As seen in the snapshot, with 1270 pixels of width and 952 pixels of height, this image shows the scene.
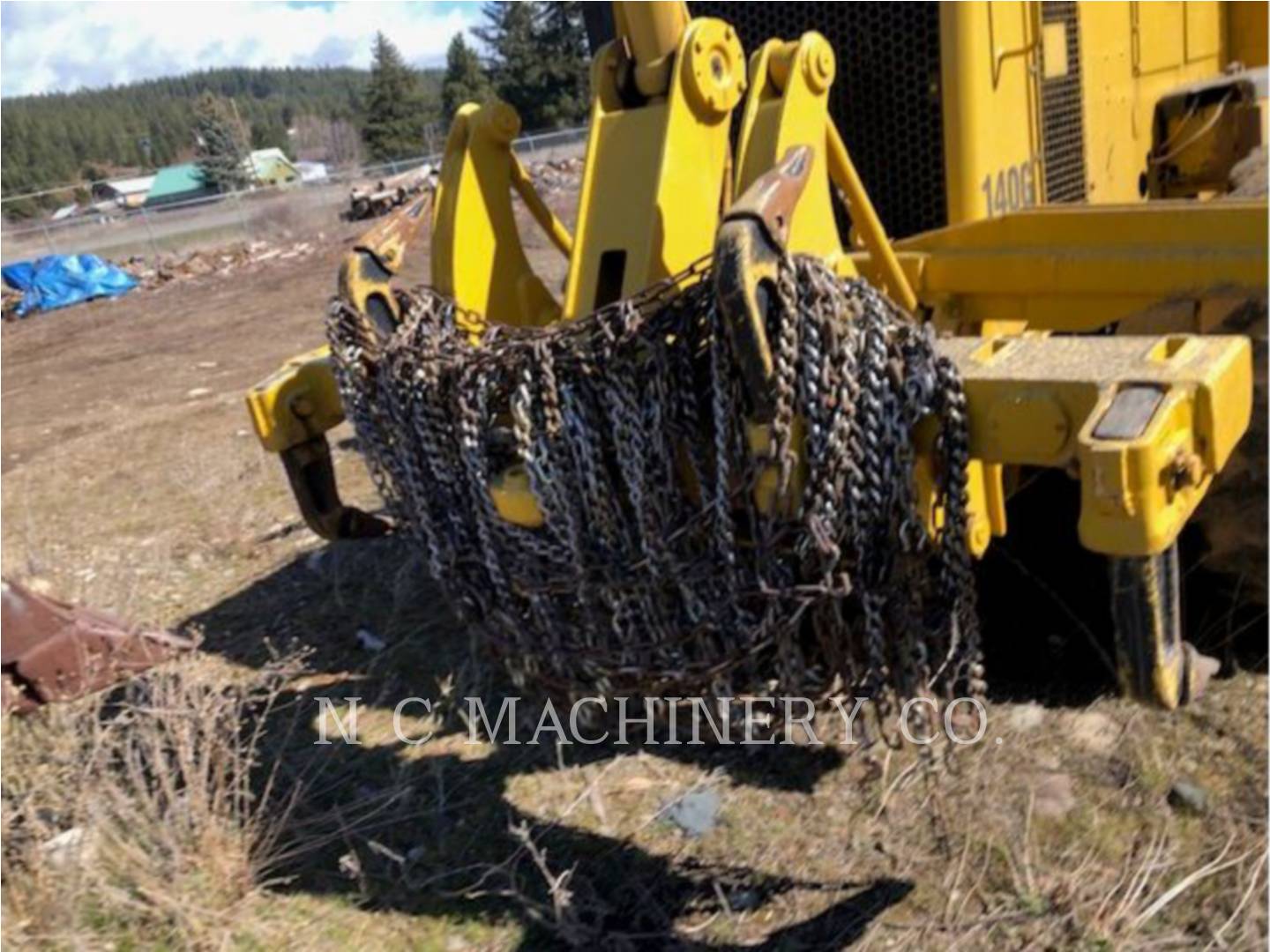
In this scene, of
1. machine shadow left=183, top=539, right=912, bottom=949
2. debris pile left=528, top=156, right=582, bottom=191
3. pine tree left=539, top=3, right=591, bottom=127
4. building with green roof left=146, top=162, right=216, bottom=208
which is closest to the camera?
machine shadow left=183, top=539, right=912, bottom=949

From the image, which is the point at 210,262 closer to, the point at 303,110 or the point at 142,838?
the point at 142,838

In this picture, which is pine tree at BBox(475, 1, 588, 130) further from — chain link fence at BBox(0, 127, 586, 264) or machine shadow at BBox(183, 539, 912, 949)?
machine shadow at BBox(183, 539, 912, 949)

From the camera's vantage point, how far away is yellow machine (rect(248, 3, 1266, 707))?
221 centimetres

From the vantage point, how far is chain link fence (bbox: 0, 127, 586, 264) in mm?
22688

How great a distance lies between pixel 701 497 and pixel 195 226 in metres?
23.5

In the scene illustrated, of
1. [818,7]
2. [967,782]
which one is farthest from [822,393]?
[818,7]

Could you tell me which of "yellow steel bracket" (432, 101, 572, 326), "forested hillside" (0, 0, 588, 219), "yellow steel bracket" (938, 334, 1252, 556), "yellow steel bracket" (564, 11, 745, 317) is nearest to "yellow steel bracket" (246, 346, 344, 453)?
"yellow steel bracket" (432, 101, 572, 326)

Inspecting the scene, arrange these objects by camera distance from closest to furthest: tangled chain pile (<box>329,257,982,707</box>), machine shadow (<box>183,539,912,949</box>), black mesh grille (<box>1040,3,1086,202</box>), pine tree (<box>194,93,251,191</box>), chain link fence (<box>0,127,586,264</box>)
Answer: tangled chain pile (<box>329,257,982,707</box>) → machine shadow (<box>183,539,912,949</box>) → black mesh grille (<box>1040,3,1086,202</box>) → chain link fence (<box>0,127,586,264</box>) → pine tree (<box>194,93,251,191</box>)

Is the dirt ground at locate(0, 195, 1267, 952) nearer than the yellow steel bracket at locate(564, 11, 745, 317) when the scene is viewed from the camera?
Yes

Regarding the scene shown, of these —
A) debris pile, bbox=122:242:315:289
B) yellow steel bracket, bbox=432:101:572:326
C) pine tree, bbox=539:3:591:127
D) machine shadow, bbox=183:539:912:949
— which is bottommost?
machine shadow, bbox=183:539:912:949

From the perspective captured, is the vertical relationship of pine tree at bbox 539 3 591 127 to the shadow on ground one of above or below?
above

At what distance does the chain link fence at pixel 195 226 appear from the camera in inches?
893

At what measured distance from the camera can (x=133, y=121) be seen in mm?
80438

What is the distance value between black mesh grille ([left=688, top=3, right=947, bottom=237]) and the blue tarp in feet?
51.1
